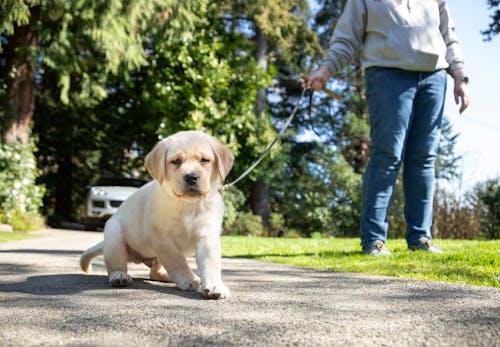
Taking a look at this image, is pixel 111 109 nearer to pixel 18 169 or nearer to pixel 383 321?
pixel 18 169

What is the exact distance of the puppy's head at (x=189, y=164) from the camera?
104 inches

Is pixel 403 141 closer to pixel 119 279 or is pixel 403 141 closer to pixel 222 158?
pixel 222 158

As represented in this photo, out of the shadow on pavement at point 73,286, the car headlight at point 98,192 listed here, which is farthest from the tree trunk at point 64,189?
the shadow on pavement at point 73,286

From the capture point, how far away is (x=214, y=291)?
92.6 inches

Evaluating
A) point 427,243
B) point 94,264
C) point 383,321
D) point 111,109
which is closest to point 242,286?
point 383,321

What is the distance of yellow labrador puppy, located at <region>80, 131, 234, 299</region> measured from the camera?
2.62 metres

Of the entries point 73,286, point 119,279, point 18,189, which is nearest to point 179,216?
point 119,279

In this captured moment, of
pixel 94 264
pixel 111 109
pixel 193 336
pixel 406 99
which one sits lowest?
pixel 94 264

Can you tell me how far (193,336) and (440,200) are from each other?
40.1 feet

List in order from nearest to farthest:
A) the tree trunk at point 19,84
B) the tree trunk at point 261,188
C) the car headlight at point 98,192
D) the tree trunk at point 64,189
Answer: the tree trunk at point 19,84
the car headlight at point 98,192
the tree trunk at point 261,188
the tree trunk at point 64,189

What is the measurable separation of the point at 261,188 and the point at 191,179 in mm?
13559

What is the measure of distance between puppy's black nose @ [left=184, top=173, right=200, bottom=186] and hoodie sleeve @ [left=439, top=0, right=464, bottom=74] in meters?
2.93

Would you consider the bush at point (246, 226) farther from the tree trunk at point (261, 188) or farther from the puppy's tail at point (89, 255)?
the puppy's tail at point (89, 255)

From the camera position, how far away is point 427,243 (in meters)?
4.42
